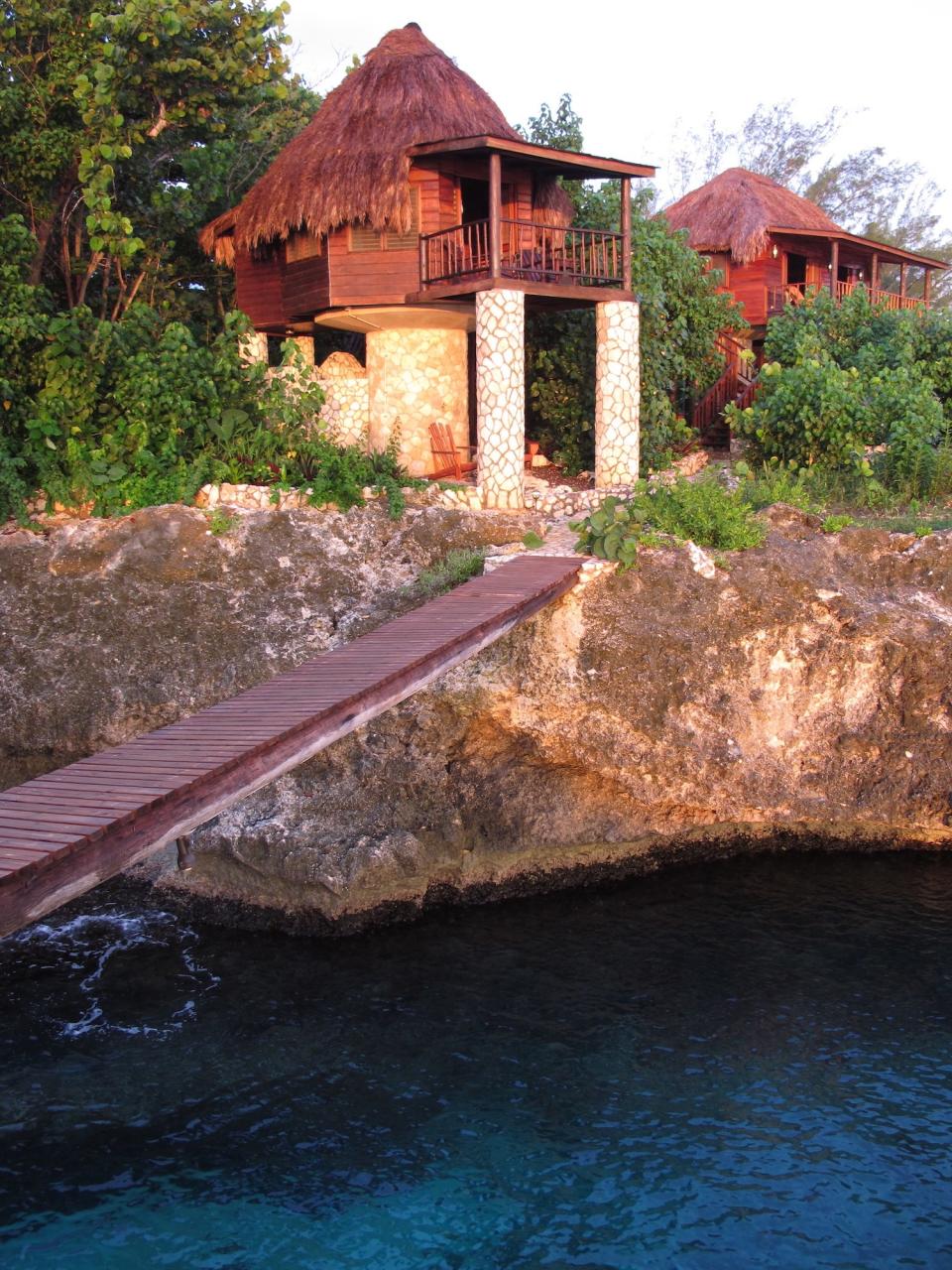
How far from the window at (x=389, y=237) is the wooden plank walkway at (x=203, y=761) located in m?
7.33

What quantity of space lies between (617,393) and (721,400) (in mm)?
4845

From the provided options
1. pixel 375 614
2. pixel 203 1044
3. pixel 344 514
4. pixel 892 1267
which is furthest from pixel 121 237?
pixel 892 1267

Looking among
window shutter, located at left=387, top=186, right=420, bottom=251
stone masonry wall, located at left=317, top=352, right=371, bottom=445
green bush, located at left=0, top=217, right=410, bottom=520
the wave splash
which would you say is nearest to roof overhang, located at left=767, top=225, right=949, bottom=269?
window shutter, located at left=387, top=186, right=420, bottom=251

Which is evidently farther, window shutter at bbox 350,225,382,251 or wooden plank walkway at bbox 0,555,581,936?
window shutter at bbox 350,225,382,251

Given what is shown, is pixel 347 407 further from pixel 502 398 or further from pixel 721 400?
pixel 721 400

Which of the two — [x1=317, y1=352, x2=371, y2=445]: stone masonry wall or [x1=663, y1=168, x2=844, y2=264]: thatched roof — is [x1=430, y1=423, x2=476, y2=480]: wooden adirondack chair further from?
[x1=663, y1=168, x2=844, y2=264]: thatched roof

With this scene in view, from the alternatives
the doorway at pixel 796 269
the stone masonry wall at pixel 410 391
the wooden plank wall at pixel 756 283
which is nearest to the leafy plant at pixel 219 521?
the stone masonry wall at pixel 410 391

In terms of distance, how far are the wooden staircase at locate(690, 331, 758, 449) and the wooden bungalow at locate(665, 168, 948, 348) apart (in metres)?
3.42

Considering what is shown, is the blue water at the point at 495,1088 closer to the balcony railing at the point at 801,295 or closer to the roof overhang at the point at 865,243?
the balcony railing at the point at 801,295

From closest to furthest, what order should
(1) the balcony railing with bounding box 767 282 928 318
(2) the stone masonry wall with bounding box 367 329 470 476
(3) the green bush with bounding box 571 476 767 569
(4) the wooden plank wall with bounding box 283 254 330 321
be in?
1. (3) the green bush with bounding box 571 476 767 569
2. (4) the wooden plank wall with bounding box 283 254 330 321
3. (2) the stone masonry wall with bounding box 367 329 470 476
4. (1) the balcony railing with bounding box 767 282 928 318

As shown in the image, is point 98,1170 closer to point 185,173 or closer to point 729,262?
point 185,173

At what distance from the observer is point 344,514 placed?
41.8ft

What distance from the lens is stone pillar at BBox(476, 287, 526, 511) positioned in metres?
13.8

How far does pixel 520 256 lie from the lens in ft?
48.1
